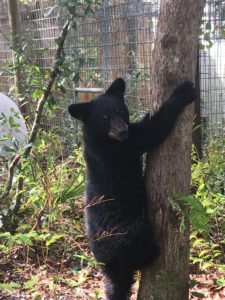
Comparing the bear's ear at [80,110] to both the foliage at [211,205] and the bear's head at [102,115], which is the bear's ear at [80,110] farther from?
the foliage at [211,205]

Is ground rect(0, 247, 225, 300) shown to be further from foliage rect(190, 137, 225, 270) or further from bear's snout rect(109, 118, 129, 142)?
A: bear's snout rect(109, 118, 129, 142)

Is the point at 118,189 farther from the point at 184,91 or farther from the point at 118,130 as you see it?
the point at 184,91

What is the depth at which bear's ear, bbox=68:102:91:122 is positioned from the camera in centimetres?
372

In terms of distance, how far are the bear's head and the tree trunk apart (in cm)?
46

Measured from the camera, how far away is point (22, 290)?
4.12 meters

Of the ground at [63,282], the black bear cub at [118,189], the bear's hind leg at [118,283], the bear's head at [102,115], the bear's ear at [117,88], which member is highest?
the bear's ear at [117,88]

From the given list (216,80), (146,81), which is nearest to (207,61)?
(216,80)

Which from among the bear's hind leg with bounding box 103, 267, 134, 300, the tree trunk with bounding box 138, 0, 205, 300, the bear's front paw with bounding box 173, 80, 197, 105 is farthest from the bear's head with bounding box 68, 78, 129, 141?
the bear's hind leg with bounding box 103, 267, 134, 300

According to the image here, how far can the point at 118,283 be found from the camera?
3.46 m

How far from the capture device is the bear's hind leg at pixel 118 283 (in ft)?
11.3

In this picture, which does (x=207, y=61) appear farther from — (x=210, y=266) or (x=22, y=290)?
(x=22, y=290)

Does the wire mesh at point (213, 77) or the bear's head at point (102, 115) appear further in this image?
the wire mesh at point (213, 77)

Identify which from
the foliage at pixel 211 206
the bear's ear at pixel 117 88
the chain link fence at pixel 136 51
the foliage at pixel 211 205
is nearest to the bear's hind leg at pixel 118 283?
the foliage at pixel 211 206

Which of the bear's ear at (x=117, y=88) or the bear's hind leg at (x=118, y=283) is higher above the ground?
the bear's ear at (x=117, y=88)
